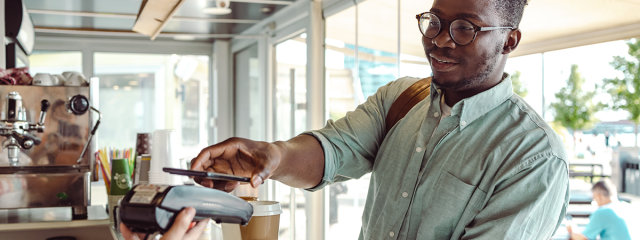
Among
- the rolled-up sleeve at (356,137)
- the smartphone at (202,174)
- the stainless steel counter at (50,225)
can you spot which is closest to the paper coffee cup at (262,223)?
the rolled-up sleeve at (356,137)

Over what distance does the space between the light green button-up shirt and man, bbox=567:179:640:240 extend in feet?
8.93

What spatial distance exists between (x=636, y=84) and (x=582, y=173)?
2.83m

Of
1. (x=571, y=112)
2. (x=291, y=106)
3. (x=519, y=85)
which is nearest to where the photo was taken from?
(x=519, y=85)

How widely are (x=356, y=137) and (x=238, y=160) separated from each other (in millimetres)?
327

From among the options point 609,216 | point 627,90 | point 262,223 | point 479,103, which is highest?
point 627,90

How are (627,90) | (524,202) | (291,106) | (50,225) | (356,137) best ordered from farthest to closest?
(291,106), (627,90), (50,225), (356,137), (524,202)

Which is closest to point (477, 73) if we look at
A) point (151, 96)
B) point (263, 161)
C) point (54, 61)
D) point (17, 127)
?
point (263, 161)

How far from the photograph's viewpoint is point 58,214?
2207 mm

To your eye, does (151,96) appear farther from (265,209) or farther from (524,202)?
(524,202)

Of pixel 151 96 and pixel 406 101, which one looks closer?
pixel 406 101

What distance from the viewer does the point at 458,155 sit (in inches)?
38.5

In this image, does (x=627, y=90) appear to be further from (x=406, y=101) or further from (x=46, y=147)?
(x=46, y=147)

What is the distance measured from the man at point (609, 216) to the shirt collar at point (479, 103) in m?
2.78

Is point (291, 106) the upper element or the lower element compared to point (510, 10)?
lower
